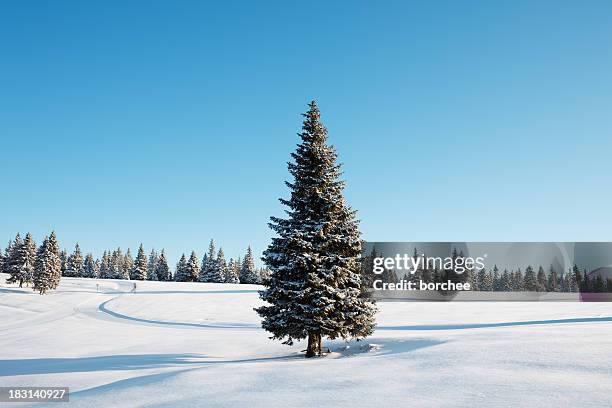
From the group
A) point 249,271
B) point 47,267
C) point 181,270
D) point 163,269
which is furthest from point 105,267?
point 47,267

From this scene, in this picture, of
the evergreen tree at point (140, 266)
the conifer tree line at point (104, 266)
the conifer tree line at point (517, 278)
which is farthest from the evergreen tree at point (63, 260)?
the conifer tree line at point (517, 278)

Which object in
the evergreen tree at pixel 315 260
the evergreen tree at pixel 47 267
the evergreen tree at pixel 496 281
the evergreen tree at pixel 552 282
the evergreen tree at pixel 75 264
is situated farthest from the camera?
the evergreen tree at pixel 75 264

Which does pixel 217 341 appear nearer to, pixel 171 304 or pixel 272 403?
pixel 272 403

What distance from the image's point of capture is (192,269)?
104 m

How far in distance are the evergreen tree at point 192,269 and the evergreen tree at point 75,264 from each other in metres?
40.9

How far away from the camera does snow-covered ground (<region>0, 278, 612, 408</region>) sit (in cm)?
826

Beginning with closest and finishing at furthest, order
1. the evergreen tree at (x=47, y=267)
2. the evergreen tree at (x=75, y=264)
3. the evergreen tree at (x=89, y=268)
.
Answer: the evergreen tree at (x=47, y=267) → the evergreen tree at (x=75, y=264) → the evergreen tree at (x=89, y=268)

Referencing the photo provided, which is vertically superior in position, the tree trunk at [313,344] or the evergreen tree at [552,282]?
the evergreen tree at [552,282]

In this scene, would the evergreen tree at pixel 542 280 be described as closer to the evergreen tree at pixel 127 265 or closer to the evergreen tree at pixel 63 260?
the evergreen tree at pixel 127 265

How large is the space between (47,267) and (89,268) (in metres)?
63.1

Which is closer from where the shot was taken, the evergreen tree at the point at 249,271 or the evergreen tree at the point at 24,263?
the evergreen tree at the point at 24,263

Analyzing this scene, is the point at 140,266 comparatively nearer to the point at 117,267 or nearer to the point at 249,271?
the point at 117,267

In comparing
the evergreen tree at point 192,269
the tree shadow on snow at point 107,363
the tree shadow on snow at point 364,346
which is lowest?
the tree shadow on snow at point 107,363

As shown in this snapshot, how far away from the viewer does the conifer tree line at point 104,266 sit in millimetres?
73625
